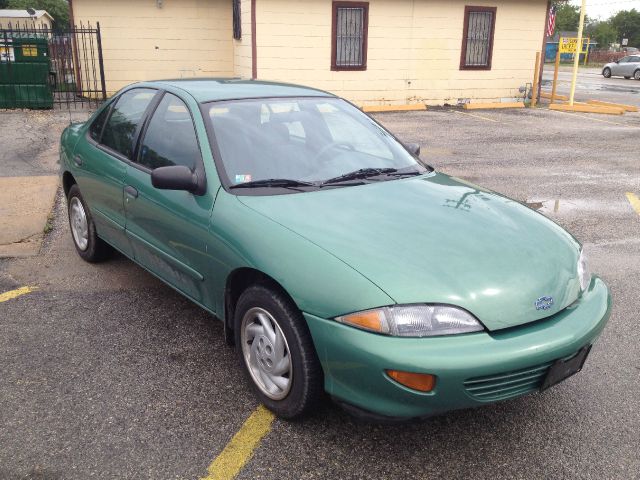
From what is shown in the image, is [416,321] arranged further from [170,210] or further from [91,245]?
[91,245]

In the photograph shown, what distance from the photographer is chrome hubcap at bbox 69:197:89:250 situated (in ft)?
16.0

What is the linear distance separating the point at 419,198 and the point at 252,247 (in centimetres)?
98

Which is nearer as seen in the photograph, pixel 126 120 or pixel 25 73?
pixel 126 120

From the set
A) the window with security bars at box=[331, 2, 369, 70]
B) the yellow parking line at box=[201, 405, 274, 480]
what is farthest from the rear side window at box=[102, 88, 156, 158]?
the window with security bars at box=[331, 2, 369, 70]

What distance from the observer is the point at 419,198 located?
3248mm

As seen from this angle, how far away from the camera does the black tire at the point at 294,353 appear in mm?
2621

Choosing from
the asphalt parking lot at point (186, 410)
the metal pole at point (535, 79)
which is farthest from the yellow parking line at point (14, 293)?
the metal pole at point (535, 79)

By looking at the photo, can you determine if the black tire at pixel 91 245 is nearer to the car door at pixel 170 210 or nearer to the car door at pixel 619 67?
the car door at pixel 170 210

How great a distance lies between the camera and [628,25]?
3312 inches

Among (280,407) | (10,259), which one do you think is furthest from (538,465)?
(10,259)

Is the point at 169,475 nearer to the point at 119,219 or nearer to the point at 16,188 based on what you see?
the point at 119,219

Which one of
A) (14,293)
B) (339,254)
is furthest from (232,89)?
(14,293)

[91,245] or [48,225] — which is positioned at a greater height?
[91,245]

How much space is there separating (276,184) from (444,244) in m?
1.01
